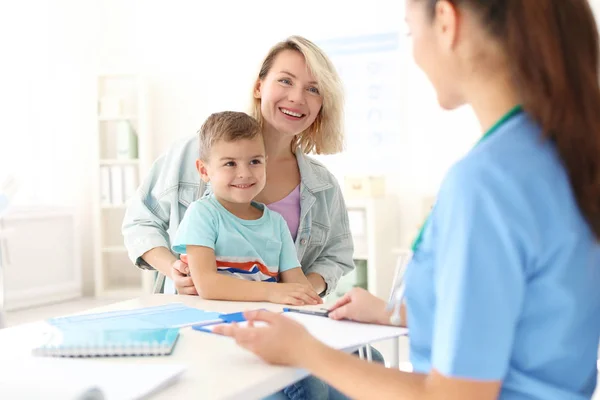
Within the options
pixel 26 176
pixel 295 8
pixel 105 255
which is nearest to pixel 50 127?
pixel 26 176

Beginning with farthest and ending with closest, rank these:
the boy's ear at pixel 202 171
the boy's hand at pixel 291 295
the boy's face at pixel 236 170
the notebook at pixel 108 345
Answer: the boy's ear at pixel 202 171 → the boy's face at pixel 236 170 → the boy's hand at pixel 291 295 → the notebook at pixel 108 345

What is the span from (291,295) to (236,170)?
383mm

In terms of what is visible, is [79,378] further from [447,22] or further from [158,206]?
[158,206]

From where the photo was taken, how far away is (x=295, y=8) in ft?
17.6

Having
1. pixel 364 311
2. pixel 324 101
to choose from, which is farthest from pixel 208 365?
pixel 324 101

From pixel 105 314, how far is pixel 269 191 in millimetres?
796

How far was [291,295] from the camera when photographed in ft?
4.99

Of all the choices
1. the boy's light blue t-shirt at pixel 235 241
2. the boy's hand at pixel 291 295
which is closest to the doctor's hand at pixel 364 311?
the boy's hand at pixel 291 295

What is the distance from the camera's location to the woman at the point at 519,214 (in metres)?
0.74

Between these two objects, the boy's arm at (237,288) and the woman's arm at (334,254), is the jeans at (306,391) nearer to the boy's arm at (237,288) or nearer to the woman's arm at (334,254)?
the boy's arm at (237,288)

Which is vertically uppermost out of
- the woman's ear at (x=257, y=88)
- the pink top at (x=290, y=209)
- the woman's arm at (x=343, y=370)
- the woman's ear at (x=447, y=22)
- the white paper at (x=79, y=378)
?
the woman's ear at (x=257, y=88)

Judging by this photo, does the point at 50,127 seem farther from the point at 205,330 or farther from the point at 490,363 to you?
the point at 490,363

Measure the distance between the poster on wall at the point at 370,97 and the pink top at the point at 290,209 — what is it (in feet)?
10.0

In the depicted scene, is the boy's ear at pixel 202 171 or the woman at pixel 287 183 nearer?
the boy's ear at pixel 202 171
